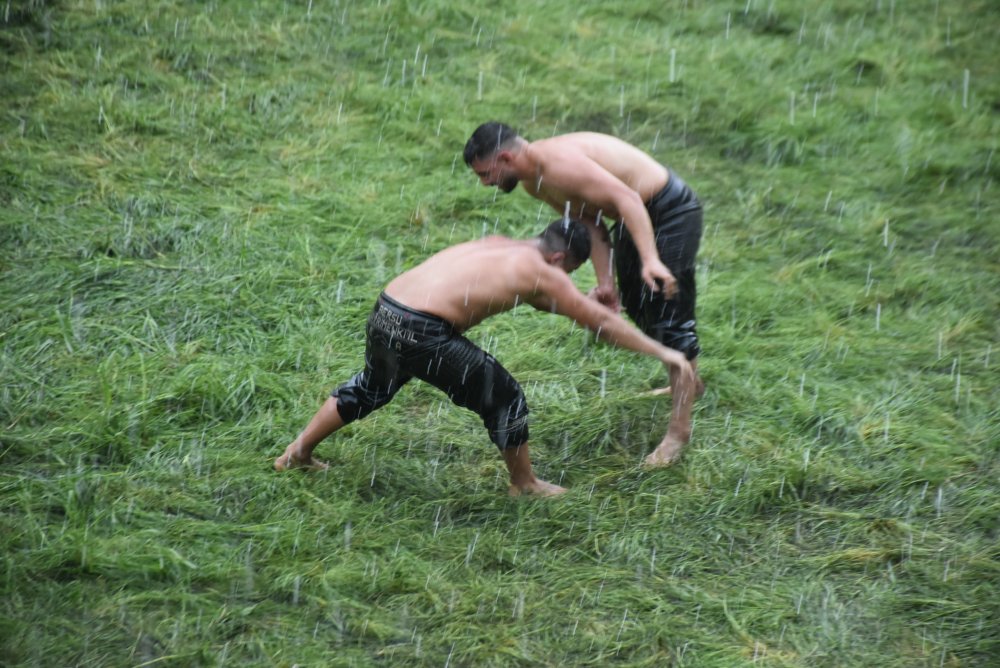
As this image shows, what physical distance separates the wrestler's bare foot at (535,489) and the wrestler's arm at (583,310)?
673 mm

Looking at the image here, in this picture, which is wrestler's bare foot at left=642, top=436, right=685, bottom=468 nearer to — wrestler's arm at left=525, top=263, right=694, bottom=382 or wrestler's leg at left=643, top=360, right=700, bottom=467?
wrestler's leg at left=643, top=360, right=700, bottom=467

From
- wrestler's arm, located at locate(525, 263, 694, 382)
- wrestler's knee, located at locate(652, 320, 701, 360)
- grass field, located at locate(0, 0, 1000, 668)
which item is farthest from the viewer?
wrestler's knee, located at locate(652, 320, 701, 360)

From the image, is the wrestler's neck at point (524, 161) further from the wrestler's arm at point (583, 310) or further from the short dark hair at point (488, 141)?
the wrestler's arm at point (583, 310)

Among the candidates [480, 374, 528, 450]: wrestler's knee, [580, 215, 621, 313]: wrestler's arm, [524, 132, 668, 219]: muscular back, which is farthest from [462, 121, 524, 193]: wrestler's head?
[480, 374, 528, 450]: wrestler's knee

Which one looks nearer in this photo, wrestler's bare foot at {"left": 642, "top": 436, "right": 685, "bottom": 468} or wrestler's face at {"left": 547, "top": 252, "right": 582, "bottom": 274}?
wrestler's face at {"left": 547, "top": 252, "right": 582, "bottom": 274}

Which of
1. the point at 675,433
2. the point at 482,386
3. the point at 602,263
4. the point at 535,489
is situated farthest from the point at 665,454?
the point at 482,386

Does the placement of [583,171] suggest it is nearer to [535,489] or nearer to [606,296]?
[606,296]

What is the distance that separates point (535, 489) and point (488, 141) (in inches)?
52.6

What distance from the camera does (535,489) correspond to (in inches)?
149

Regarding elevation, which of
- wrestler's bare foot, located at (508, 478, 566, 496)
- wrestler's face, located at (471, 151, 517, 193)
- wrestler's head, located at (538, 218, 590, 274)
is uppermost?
wrestler's face, located at (471, 151, 517, 193)

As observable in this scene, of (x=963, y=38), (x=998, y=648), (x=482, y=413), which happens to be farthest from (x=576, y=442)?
(x=963, y=38)

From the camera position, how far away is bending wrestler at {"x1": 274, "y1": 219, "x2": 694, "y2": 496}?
3.41 meters

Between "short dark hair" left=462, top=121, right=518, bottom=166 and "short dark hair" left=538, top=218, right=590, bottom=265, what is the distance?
1.60 ft

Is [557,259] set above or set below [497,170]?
below
